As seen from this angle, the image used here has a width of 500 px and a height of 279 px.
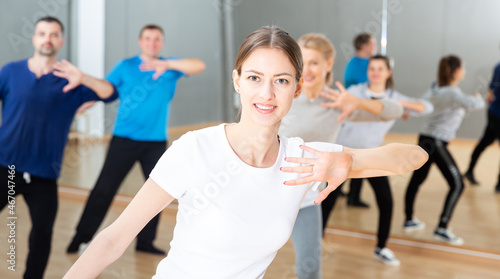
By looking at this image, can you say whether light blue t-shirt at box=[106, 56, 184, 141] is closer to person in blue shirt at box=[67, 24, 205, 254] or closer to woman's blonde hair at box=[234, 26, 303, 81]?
person in blue shirt at box=[67, 24, 205, 254]

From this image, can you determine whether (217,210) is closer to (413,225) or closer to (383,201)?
(383,201)

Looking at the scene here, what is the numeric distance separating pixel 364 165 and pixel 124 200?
146 inches

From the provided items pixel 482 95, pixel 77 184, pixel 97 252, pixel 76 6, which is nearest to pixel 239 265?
pixel 97 252

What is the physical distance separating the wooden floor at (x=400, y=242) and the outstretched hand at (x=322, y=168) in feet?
6.60

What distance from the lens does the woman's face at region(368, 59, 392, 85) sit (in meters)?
3.64

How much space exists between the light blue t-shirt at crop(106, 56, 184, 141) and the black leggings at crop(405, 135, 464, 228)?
1613 millimetres

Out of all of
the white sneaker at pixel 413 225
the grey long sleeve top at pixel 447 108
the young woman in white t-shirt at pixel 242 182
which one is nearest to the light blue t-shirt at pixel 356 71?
the grey long sleeve top at pixel 447 108

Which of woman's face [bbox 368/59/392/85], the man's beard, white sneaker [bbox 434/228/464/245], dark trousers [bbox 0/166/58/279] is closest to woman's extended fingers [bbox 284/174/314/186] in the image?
dark trousers [bbox 0/166/58/279]

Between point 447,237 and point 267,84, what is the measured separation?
2775 millimetres

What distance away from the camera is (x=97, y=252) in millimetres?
1163

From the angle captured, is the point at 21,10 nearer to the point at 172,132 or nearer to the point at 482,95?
the point at 172,132

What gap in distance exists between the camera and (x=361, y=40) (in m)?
3.88

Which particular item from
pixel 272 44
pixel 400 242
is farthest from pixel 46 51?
pixel 400 242

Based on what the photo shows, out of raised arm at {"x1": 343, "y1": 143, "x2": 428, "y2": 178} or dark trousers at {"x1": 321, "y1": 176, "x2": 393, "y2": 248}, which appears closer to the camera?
raised arm at {"x1": 343, "y1": 143, "x2": 428, "y2": 178}
